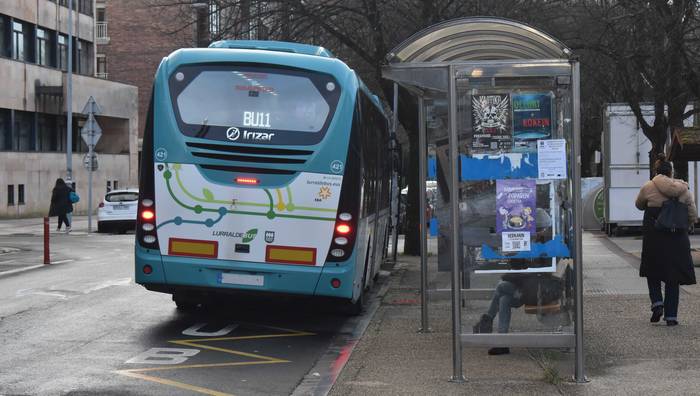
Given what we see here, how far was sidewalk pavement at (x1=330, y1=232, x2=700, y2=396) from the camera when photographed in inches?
334

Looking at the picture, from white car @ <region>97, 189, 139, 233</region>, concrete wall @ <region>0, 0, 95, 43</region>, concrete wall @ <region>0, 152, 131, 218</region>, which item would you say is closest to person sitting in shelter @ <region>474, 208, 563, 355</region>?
white car @ <region>97, 189, 139, 233</region>

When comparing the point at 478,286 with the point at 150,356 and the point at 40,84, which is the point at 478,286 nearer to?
the point at 150,356

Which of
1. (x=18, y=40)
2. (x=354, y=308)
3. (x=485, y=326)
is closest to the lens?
(x=485, y=326)

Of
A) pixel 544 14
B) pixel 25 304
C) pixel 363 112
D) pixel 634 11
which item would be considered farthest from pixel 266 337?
pixel 544 14

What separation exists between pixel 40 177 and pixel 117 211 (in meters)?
14.8

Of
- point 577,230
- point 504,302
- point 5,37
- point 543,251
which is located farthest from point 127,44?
point 577,230

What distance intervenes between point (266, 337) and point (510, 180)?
3951mm

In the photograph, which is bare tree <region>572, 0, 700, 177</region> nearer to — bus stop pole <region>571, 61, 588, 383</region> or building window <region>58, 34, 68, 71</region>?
bus stop pole <region>571, 61, 588, 383</region>

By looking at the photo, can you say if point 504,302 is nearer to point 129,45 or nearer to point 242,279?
point 242,279

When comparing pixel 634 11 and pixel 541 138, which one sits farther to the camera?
pixel 634 11

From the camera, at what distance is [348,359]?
33.1 feet

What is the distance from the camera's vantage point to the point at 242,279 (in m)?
11.7

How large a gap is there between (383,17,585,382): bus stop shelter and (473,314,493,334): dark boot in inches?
0.4

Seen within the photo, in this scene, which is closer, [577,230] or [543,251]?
[577,230]
